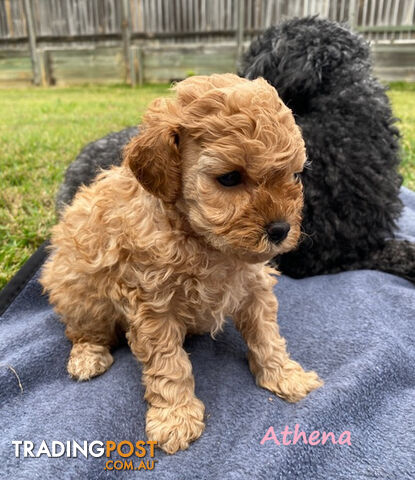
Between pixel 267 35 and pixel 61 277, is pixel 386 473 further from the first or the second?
pixel 267 35

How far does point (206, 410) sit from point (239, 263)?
2.48ft

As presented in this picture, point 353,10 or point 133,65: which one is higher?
point 353,10

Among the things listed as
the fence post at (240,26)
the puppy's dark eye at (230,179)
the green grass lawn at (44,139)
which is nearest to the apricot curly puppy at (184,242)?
the puppy's dark eye at (230,179)

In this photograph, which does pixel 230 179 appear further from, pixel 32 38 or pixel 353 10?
pixel 32 38

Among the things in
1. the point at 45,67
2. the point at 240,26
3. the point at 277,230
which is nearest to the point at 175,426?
the point at 277,230

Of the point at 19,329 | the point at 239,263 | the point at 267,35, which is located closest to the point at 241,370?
the point at 239,263

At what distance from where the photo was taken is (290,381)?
2.33 meters

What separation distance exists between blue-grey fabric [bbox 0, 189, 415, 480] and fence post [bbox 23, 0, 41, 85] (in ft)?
45.4

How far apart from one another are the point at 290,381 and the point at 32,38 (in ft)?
50.4

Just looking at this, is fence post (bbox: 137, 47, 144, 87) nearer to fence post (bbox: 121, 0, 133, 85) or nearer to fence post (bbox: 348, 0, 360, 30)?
fence post (bbox: 121, 0, 133, 85)

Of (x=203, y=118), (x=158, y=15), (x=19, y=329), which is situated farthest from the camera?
(x=158, y=15)

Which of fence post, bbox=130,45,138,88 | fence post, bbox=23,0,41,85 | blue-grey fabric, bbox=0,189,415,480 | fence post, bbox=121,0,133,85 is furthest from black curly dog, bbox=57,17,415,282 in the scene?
fence post, bbox=23,0,41,85

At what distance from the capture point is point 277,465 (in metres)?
1.84

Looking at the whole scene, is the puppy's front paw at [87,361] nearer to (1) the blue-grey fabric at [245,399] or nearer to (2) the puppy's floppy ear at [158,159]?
(1) the blue-grey fabric at [245,399]
